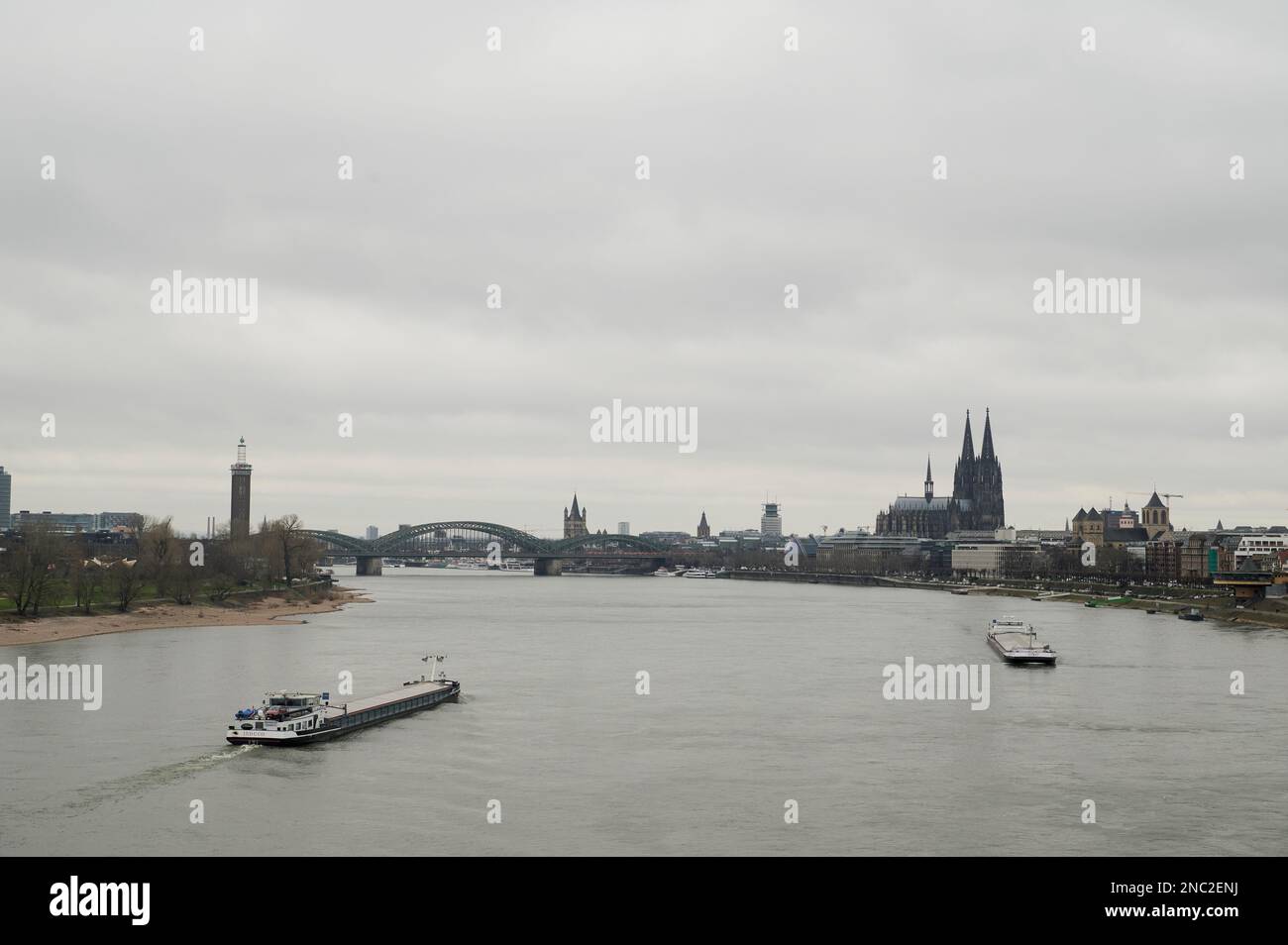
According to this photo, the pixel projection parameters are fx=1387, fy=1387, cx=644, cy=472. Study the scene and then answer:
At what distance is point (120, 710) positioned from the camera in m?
41.8

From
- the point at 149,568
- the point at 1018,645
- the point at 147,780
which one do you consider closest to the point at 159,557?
the point at 149,568

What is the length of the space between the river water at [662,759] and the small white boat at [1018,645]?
5.05 ft

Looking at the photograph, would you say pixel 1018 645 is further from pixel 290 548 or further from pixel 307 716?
pixel 290 548

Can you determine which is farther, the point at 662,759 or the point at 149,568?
the point at 149,568

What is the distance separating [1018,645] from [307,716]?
38170 millimetres

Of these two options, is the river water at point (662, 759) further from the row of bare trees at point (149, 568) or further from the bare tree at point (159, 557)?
the bare tree at point (159, 557)

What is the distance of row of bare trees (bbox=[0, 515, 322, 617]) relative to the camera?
3056 inches

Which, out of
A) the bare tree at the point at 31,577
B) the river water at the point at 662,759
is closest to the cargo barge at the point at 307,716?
the river water at the point at 662,759

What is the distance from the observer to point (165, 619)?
264 ft

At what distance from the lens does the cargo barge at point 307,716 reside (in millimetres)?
37125

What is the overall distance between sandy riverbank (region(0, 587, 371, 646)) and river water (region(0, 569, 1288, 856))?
449 centimetres

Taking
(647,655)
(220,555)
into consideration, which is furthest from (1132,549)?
(647,655)
